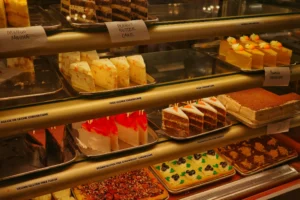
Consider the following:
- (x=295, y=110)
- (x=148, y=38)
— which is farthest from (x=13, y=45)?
(x=295, y=110)

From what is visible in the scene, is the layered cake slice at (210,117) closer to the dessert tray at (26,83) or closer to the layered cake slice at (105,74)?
the layered cake slice at (105,74)

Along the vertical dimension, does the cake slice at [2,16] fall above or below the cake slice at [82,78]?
above

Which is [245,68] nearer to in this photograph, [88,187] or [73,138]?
[73,138]

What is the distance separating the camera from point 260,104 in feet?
8.31

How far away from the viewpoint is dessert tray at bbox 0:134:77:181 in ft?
5.65

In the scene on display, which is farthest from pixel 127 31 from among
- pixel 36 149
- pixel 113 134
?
pixel 36 149

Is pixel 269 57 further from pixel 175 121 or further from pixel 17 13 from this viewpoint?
pixel 17 13

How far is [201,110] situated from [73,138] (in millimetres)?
846

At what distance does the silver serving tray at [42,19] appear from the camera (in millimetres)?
1564

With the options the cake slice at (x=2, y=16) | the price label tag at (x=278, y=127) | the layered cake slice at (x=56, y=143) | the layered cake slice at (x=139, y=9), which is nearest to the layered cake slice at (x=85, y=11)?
the layered cake slice at (x=139, y=9)

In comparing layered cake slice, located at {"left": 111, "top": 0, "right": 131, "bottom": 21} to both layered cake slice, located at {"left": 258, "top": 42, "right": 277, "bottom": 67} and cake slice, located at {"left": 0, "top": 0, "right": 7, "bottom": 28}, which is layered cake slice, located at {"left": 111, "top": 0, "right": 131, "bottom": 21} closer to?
cake slice, located at {"left": 0, "top": 0, "right": 7, "bottom": 28}

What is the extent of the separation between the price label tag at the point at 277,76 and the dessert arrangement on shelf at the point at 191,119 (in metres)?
0.35

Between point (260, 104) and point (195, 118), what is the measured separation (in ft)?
1.68

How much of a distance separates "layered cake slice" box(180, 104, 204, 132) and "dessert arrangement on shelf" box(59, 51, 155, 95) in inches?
18.7
